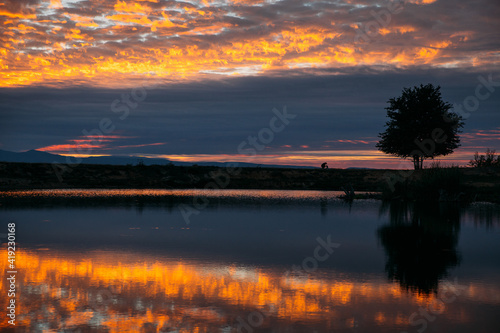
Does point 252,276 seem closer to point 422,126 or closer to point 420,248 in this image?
point 420,248

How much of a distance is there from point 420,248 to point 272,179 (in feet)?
157

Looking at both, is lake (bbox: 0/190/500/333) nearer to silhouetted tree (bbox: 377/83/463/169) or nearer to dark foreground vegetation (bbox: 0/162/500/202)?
dark foreground vegetation (bbox: 0/162/500/202)

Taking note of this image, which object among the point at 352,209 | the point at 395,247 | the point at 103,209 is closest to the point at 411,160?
the point at 352,209

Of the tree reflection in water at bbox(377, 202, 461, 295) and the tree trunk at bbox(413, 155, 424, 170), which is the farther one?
the tree trunk at bbox(413, 155, 424, 170)

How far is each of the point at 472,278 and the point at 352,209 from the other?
19533mm

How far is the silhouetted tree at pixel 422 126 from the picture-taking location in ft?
188

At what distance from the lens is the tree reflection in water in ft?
38.4

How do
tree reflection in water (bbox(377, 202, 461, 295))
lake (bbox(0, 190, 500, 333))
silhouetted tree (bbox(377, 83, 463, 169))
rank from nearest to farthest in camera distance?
lake (bbox(0, 190, 500, 333)), tree reflection in water (bbox(377, 202, 461, 295)), silhouetted tree (bbox(377, 83, 463, 169))

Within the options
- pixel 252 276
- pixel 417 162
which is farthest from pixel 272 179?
pixel 252 276

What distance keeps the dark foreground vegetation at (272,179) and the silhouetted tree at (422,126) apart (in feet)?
11.3

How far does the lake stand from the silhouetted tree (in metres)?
36.8

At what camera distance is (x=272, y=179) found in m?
63.6

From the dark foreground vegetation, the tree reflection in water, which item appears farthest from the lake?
the dark foreground vegetation

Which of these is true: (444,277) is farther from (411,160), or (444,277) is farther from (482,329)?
(411,160)
